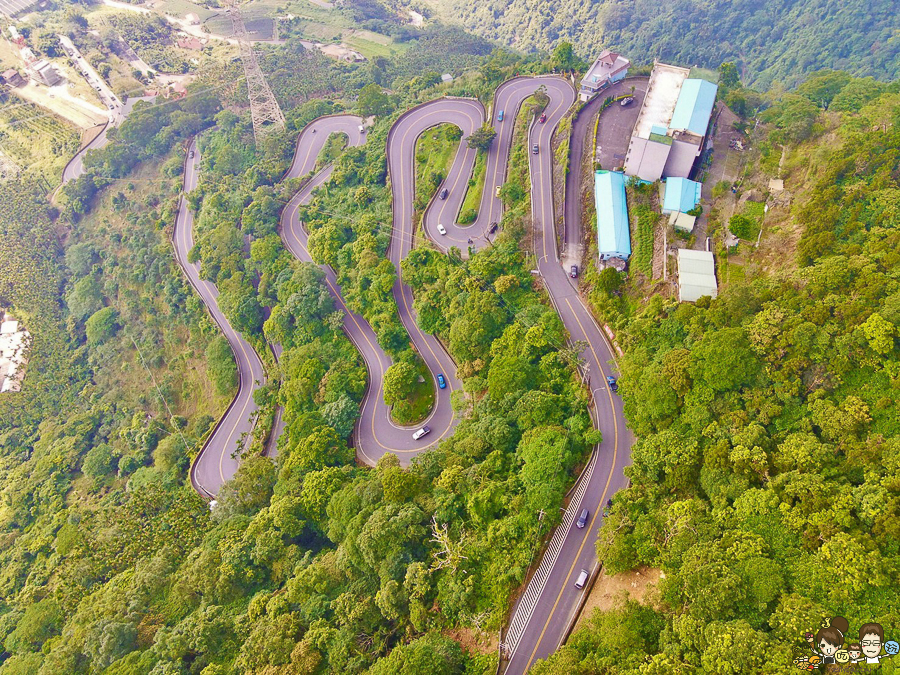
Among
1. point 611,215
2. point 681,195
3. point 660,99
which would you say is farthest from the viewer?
point 660,99

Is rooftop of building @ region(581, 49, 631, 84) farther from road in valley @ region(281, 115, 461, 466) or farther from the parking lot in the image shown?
road in valley @ region(281, 115, 461, 466)

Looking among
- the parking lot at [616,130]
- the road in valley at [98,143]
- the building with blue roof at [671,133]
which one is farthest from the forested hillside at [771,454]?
the road in valley at [98,143]

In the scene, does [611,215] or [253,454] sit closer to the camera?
[611,215]

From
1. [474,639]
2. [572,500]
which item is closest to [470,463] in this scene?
[572,500]

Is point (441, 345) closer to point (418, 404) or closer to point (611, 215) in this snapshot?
point (418, 404)
